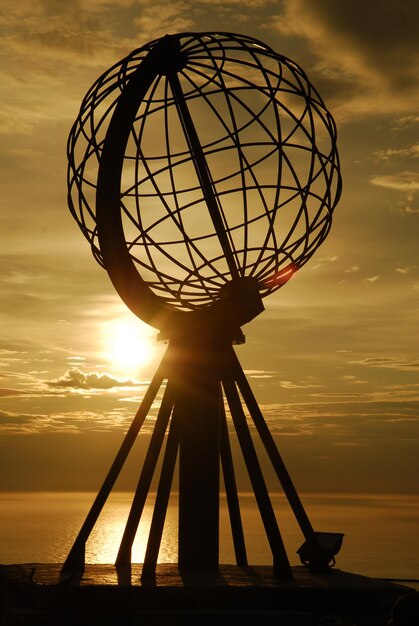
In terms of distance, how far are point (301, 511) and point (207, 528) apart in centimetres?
149

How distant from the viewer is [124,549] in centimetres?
1659

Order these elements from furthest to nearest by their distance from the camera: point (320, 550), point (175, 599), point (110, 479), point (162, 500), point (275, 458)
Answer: point (320, 550) → point (110, 479) → point (275, 458) → point (162, 500) → point (175, 599)

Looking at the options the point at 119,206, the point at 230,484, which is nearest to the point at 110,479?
the point at 230,484

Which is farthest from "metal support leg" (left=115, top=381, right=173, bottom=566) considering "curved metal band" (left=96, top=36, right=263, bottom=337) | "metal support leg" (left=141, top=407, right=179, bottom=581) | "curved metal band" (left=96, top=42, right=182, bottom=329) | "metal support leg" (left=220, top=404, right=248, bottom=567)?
"curved metal band" (left=96, top=42, right=182, bottom=329)

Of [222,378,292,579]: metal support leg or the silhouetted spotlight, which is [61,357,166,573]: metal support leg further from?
the silhouetted spotlight

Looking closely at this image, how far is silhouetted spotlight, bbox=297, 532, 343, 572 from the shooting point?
16.2 m

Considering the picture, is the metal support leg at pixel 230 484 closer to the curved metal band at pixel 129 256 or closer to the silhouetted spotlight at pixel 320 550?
the silhouetted spotlight at pixel 320 550

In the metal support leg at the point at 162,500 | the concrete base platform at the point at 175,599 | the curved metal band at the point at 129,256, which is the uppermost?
the curved metal band at the point at 129,256

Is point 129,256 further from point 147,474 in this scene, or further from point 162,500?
point 162,500

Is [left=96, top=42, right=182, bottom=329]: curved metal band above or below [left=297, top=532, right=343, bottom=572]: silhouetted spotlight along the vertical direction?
above

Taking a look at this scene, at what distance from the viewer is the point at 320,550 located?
16328 millimetres

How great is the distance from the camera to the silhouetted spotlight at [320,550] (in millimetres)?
16250

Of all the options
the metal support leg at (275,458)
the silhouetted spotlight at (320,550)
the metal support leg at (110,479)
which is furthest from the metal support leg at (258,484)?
the metal support leg at (110,479)

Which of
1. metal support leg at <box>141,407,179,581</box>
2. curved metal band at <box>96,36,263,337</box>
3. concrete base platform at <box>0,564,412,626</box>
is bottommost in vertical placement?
concrete base platform at <box>0,564,412,626</box>
